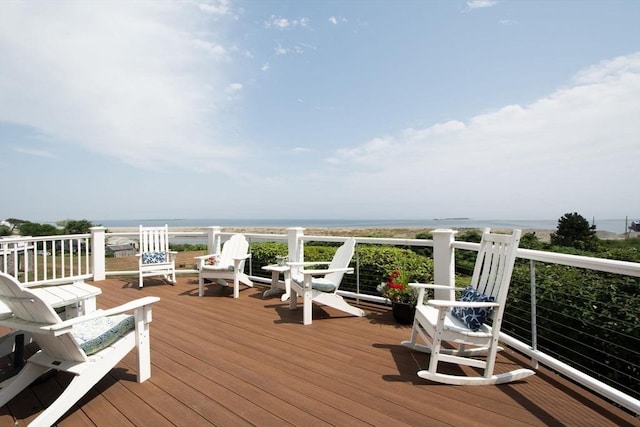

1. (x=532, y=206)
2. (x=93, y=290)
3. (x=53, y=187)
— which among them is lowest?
(x=93, y=290)

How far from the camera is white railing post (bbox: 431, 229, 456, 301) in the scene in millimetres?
3412

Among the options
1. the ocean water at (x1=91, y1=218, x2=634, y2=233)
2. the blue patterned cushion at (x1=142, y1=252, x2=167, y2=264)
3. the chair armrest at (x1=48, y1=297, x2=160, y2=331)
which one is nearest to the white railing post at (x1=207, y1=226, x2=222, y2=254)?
the blue patterned cushion at (x1=142, y1=252, x2=167, y2=264)

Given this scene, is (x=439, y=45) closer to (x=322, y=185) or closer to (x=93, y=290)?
(x=93, y=290)

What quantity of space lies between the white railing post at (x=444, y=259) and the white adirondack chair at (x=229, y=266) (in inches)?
107

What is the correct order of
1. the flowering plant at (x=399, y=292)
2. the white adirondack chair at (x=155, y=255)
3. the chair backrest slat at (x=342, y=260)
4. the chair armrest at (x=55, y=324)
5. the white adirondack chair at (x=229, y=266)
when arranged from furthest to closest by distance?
the white adirondack chair at (x=155, y=255), the white adirondack chair at (x=229, y=266), the chair backrest slat at (x=342, y=260), the flowering plant at (x=399, y=292), the chair armrest at (x=55, y=324)

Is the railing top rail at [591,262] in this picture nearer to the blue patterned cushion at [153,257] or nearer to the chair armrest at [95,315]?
the chair armrest at [95,315]

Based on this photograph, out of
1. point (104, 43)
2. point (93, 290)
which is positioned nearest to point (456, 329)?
point (93, 290)

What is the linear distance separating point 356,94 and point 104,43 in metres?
5.68

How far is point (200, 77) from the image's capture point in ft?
22.6

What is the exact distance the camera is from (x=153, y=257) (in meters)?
5.47

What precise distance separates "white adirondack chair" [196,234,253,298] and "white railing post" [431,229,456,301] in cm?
271

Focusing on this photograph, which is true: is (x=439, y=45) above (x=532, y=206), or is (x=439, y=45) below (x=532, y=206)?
above

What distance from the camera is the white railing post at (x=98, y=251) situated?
18.3 feet

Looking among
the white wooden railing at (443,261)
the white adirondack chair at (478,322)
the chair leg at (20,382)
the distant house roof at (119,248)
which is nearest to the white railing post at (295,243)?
the white wooden railing at (443,261)
